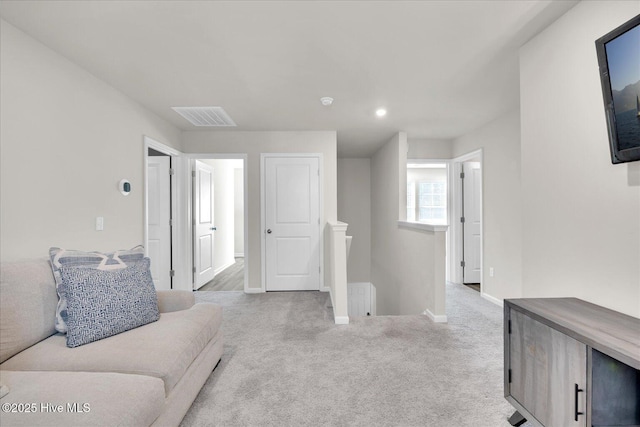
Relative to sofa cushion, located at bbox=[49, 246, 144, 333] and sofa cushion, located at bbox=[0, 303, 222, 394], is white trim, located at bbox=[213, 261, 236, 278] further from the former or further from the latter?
sofa cushion, located at bbox=[0, 303, 222, 394]

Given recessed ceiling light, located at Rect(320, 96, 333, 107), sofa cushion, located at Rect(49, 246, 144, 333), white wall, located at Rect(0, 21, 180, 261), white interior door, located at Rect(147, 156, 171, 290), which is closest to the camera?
sofa cushion, located at Rect(49, 246, 144, 333)

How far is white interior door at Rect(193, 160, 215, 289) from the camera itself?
448 centimetres

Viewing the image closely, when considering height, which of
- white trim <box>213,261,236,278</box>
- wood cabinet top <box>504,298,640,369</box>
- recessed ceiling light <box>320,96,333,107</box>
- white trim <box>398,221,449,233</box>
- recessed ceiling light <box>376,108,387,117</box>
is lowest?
white trim <box>213,261,236,278</box>

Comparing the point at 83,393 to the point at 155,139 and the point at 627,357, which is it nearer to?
the point at 627,357

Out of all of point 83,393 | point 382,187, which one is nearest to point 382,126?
point 382,187

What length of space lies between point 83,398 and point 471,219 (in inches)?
206

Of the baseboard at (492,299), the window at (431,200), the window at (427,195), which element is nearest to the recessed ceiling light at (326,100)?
the baseboard at (492,299)

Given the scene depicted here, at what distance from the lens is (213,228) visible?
5289 millimetres

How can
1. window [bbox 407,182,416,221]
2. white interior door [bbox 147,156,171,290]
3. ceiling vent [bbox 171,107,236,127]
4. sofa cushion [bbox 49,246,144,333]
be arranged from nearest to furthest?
sofa cushion [bbox 49,246,144,333]
ceiling vent [bbox 171,107,236,127]
white interior door [bbox 147,156,171,290]
window [bbox 407,182,416,221]

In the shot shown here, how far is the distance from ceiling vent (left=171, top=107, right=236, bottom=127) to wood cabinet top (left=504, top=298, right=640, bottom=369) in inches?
135

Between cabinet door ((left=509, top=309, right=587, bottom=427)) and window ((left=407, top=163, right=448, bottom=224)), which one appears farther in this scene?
window ((left=407, top=163, right=448, bottom=224))

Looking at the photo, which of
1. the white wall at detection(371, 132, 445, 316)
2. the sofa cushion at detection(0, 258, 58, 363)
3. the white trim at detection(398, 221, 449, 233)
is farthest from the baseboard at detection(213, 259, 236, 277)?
the sofa cushion at detection(0, 258, 58, 363)

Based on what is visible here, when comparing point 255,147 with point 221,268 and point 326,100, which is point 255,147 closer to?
point 326,100

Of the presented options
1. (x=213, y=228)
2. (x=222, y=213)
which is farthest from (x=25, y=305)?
(x=222, y=213)
